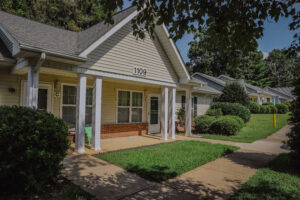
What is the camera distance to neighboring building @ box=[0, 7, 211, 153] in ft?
19.8

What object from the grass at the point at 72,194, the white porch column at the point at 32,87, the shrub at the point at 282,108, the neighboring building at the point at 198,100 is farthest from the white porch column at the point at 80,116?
the shrub at the point at 282,108

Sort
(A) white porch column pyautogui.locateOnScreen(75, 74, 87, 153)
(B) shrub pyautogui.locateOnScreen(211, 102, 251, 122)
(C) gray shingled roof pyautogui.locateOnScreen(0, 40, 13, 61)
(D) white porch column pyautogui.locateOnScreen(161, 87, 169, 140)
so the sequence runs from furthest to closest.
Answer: (B) shrub pyautogui.locateOnScreen(211, 102, 251, 122)
(D) white porch column pyautogui.locateOnScreen(161, 87, 169, 140)
(A) white porch column pyautogui.locateOnScreen(75, 74, 87, 153)
(C) gray shingled roof pyautogui.locateOnScreen(0, 40, 13, 61)

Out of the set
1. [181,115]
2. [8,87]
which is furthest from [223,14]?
[181,115]

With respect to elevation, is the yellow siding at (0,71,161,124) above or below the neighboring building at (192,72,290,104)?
below

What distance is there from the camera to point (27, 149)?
131 inches

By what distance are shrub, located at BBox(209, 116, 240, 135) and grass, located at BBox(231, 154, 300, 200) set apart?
242 inches

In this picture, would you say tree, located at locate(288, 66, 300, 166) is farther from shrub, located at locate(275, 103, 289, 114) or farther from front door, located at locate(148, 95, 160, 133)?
shrub, located at locate(275, 103, 289, 114)

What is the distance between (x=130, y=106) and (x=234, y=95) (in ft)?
39.7

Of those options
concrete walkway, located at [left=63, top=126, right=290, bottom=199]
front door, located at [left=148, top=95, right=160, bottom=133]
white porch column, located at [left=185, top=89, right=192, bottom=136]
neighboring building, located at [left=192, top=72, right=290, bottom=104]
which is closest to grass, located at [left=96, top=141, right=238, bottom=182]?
concrete walkway, located at [left=63, top=126, right=290, bottom=199]

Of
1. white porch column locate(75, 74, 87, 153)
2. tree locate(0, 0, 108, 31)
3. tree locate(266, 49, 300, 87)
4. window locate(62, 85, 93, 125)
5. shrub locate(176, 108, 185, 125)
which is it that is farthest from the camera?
tree locate(266, 49, 300, 87)

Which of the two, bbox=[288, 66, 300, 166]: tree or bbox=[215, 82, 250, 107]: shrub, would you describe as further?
bbox=[215, 82, 250, 107]: shrub

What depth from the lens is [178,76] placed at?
10844 millimetres

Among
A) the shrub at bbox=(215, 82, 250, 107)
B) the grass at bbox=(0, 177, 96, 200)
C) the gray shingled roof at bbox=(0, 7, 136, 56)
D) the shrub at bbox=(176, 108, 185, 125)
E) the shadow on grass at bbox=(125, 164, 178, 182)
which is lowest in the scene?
the shadow on grass at bbox=(125, 164, 178, 182)

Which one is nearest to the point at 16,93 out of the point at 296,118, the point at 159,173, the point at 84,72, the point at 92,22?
the point at 84,72
